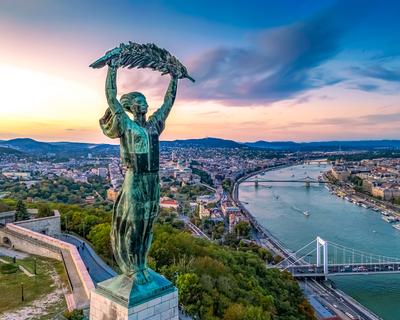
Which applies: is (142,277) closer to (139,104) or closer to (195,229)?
(139,104)

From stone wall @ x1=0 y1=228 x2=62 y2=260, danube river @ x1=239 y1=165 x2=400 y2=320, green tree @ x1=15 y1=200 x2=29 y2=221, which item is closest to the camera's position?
stone wall @ x1=0 y1=228 x2=62 y2=260

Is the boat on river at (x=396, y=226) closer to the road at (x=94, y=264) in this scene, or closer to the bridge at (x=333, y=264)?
the bridge at (x=333, y=264)

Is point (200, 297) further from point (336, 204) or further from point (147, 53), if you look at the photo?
point (336, 204)

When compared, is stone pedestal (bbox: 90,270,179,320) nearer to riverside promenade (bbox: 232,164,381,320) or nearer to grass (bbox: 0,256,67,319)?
grass (bbox: 0,256,67,319)

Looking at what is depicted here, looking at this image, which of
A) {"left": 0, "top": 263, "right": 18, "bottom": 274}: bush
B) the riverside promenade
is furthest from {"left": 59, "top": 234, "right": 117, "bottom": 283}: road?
the riverside promenade

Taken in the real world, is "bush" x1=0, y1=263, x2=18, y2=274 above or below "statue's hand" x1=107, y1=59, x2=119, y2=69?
below

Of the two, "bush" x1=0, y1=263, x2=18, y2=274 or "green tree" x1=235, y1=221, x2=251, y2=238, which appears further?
"green tree" x1=235, y1=221, x2=251, y2=238

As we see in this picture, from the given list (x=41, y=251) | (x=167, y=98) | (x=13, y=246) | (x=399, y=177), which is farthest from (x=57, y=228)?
(x=399, y=177)

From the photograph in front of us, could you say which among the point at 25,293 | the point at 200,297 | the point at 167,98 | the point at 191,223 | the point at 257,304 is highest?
the point at 167,98
